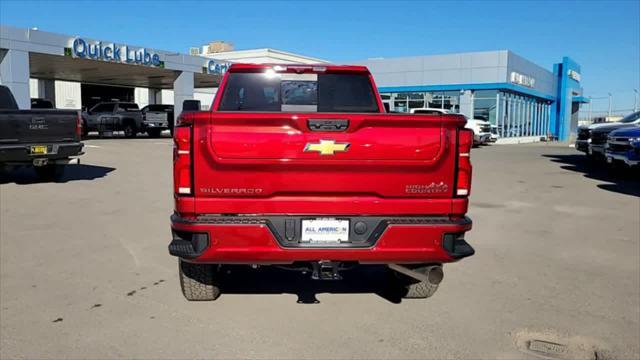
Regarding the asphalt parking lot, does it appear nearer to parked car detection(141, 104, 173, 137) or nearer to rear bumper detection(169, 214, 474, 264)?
rear bumper detection(169, 214, 474, 264)

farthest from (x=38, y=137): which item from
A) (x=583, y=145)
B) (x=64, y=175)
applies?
(x=583, y=145)

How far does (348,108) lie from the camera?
5.78 meters

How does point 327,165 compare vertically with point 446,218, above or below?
above

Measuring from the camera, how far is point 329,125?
147 inches

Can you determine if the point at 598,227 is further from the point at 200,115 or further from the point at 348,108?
the point at 200,115

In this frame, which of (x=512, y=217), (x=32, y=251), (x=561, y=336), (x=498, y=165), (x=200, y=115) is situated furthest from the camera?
(x=498, y=165)

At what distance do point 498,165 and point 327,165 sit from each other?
52.4 feet

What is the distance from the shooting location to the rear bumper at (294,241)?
3.72 m

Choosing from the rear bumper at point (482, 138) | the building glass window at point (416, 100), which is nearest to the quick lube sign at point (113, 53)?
the rear bumper at point (482, 138)

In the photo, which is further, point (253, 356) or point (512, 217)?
point (512, 217)

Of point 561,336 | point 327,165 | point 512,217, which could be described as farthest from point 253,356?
point 512,217

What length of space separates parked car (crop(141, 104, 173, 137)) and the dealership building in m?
2.30

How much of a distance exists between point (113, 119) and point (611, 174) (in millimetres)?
24087

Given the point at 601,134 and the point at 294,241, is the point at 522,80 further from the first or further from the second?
the point at 294,241
